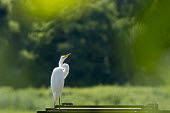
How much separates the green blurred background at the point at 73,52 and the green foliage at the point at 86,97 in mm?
21

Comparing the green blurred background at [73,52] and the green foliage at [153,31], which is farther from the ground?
the green blurred background at [73,52]

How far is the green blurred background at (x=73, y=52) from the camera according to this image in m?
10.9

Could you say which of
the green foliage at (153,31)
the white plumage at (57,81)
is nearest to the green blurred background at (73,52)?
the white plumage at (57,81)

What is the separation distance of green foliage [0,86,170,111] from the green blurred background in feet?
0.07

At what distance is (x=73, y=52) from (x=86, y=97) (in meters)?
3.35

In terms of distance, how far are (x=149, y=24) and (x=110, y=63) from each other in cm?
1136

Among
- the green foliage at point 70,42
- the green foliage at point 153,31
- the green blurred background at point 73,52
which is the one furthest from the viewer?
the green foliage at point 70,42

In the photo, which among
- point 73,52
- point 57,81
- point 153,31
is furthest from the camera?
point 73,52

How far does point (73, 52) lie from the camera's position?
14188 millimetres

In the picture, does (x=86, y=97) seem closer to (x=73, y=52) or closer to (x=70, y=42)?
(x=73, y=52)

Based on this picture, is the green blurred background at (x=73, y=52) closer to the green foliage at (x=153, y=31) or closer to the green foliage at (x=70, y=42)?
the green foliage at (x=70, y=42)

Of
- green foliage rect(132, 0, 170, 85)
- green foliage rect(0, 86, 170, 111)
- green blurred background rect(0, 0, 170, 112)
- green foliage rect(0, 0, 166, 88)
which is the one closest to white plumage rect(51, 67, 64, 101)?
green foliage rect(132, 0, 170, 85)

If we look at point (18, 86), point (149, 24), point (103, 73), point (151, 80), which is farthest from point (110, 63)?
point (149, 24)

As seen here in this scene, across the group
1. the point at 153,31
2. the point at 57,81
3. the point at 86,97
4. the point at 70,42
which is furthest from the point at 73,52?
the point at 153,31
